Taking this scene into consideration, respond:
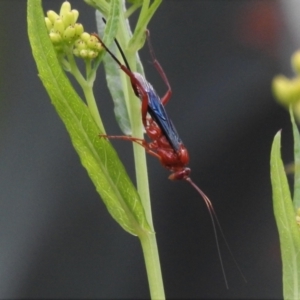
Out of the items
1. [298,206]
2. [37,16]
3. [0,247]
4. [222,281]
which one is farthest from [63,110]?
[222,281]

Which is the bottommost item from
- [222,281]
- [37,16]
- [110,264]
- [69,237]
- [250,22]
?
[222,281]

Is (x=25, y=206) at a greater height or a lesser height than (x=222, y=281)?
greater

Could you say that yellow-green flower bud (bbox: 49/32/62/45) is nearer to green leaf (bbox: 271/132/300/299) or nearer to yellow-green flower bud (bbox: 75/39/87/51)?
yellow-green flower bud (bbox: 75/39/87/51)

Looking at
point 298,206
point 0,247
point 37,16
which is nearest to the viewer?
point 37,16

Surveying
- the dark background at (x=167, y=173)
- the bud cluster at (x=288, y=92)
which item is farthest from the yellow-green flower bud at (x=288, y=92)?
the dark background at (x=167, y=173)

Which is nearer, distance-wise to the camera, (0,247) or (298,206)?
(298,206)

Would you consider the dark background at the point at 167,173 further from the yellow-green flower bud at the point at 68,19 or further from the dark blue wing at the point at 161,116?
the yellow-green flower bud at the point at 68,19

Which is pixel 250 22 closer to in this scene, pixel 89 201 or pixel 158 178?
pixel 158 178
